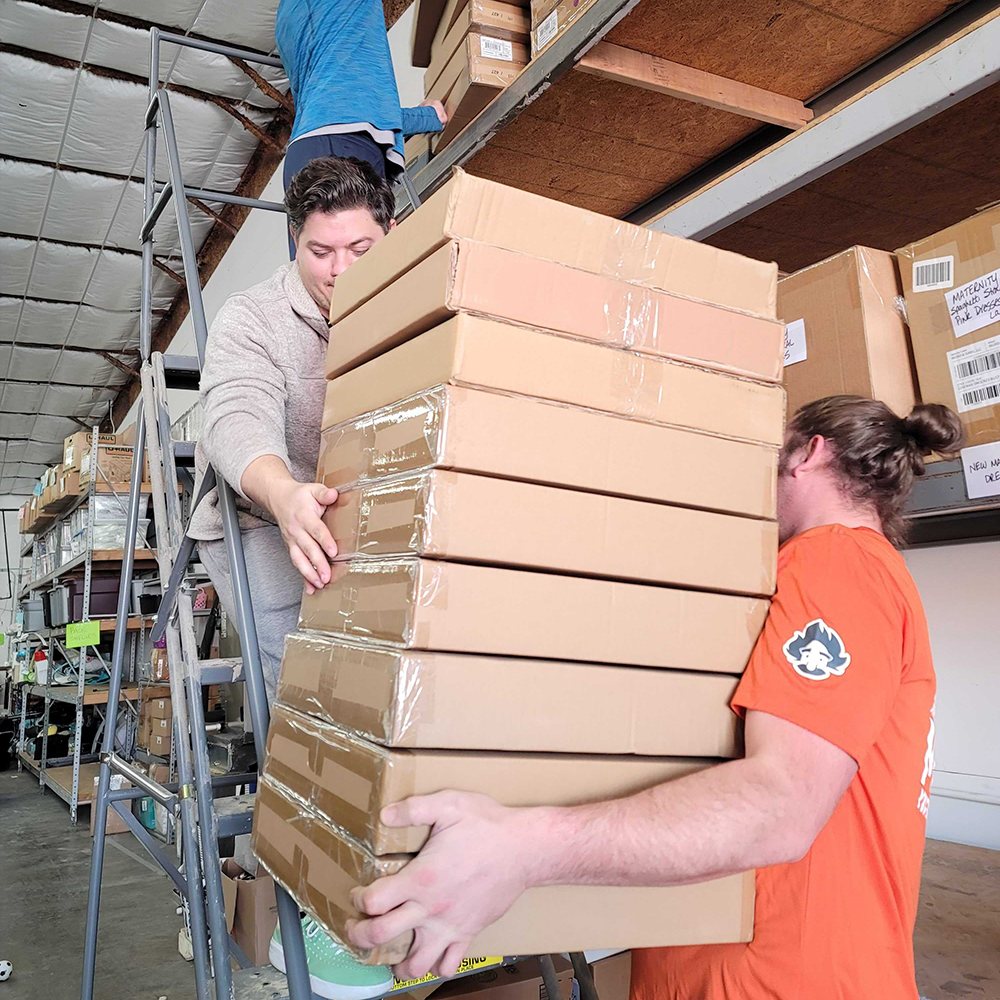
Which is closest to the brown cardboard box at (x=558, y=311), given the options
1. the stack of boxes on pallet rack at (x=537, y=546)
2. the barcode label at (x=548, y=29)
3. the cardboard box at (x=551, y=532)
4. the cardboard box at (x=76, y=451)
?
the stack of boxes on pallet rack at (x=537, y=546)

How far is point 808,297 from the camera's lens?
1.64 metres

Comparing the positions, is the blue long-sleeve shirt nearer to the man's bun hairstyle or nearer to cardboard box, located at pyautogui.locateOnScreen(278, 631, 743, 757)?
the man's bun hairstyle

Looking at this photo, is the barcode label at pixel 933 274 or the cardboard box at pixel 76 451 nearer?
the barcode label at pixel 933 274

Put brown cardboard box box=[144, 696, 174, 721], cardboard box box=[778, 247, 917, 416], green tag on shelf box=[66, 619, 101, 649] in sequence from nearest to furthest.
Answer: cardboard box box=[778, 247, 917, 416], green tag on shelf box=[66, 619, 101, 649], brown cardboard box box=[144, 696, 174, 721]

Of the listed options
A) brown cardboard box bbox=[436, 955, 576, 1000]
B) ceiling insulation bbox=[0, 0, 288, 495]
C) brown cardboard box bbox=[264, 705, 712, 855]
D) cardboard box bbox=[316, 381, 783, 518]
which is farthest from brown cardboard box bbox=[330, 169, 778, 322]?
ceiling insulation bbox=[0, 0, 288, 495]

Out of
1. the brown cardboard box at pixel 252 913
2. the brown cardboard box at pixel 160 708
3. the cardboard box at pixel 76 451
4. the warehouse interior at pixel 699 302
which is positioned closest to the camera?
the warehouse interior at pixel 699 302

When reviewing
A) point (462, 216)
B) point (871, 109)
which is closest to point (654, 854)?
point (462, 216)

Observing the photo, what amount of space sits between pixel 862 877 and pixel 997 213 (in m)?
1.15

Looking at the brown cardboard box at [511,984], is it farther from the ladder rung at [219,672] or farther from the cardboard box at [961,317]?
the cardboard box at [961,317]

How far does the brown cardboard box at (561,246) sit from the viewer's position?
2.80ft

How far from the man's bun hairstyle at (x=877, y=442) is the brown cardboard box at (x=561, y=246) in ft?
0.98

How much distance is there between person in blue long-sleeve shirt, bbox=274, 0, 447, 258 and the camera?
2.16 meters

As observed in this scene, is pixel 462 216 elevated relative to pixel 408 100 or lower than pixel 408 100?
lower

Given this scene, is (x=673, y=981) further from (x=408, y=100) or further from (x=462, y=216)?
(x=408, y=100)
